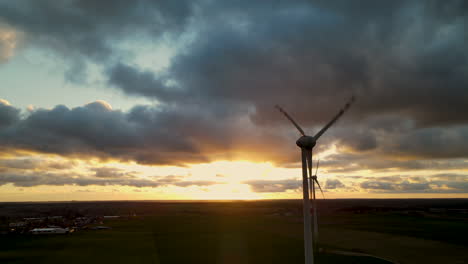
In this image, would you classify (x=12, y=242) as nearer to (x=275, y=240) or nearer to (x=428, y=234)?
(x=275, y=240)

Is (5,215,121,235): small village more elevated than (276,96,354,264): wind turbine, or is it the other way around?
(276,96,354,264): wind turbine

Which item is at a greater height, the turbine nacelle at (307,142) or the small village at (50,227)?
the turbine nacelle at (307,142)

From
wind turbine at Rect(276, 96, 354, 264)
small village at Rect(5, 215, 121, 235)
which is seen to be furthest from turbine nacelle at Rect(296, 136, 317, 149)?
small village at Rect(5, 215, 121, 235)

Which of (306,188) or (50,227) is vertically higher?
(306,188)

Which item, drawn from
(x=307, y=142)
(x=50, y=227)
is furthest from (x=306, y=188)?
(x=50, y=227)

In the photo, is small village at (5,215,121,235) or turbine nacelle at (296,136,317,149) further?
small village at (5,215,121,235)

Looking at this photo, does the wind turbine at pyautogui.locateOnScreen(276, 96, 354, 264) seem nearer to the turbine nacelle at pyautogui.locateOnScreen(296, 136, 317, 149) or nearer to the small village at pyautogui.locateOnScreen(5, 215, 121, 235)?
the turbine nacelle at pyautogui.locateOnScreen(296, 136, 317, 149)

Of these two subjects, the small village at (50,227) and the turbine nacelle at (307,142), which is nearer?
the turbine nacelle at (307,142)

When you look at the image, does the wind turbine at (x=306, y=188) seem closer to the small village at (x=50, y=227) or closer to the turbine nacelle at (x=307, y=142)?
the turbine nacelle at (x=307, y=142)

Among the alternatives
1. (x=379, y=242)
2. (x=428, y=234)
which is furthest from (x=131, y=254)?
(x=428, y=234)

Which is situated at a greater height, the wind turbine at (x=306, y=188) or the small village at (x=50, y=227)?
the wind turbine at (x=306, y=188)

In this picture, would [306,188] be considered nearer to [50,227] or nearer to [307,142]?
[307,142]

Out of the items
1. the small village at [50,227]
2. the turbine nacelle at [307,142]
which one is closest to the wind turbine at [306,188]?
the turbine nacelle at [307,142]

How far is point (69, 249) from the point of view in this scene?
7938 centimetres
